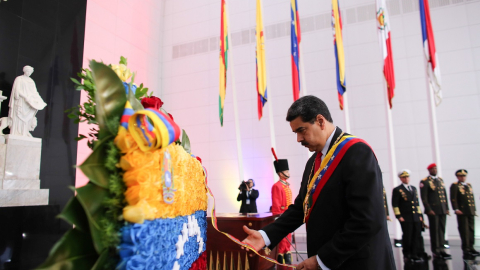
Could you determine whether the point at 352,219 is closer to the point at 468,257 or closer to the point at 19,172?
the point at 468,257

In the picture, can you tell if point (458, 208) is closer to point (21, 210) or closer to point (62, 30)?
point (21, 210)

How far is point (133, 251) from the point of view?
81 cm

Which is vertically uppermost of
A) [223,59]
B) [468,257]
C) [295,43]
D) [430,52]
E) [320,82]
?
[295,43]

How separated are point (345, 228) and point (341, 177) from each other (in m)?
0.20

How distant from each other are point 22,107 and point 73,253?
546 cm

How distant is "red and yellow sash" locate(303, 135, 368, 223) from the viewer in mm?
1319

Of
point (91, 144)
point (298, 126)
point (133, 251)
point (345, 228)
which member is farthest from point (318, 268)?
point (91, 144)

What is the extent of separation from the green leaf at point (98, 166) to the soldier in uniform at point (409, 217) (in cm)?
518

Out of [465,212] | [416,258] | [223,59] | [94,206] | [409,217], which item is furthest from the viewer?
[223,59]

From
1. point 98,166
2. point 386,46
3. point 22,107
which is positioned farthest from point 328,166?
point 386,46

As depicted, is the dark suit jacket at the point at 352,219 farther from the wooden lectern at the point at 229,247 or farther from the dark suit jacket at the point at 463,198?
the dark suit jacket at the point at 463,198

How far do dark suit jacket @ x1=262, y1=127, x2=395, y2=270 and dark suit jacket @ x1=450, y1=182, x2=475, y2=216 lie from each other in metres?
5.18

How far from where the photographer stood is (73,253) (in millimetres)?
817

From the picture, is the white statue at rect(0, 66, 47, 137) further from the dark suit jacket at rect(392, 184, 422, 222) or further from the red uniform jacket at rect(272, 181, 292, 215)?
the dark suit jacket at rect(392, 184, 422, 222)
